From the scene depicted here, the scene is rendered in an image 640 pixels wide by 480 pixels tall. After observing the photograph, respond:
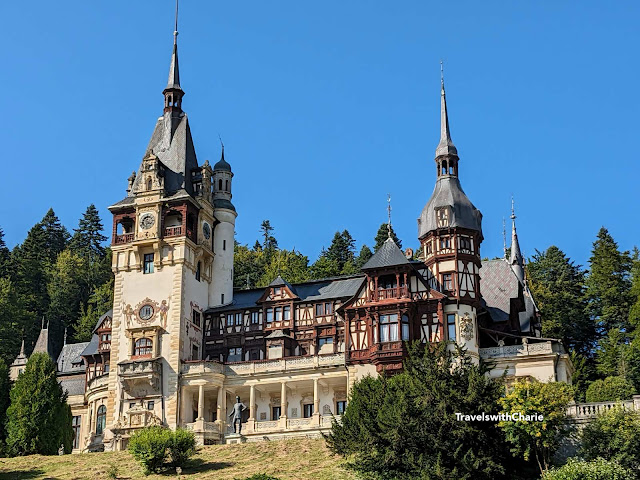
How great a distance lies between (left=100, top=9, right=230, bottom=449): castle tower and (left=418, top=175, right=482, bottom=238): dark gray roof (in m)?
16.7

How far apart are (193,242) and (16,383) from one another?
1595 centimetres

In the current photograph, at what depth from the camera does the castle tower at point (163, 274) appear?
68.2m

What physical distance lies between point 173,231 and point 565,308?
36157 mm

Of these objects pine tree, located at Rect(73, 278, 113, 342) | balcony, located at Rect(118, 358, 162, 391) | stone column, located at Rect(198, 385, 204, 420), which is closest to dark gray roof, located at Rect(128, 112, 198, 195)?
balcony, located at Rect(118, 358, 162, 391)

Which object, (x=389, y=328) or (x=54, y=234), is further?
(x=54, y=234)

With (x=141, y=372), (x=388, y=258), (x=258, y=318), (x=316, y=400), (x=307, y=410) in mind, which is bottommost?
(x=307, y=410)

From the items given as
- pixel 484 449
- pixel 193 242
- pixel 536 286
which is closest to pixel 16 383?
pixel 193 242

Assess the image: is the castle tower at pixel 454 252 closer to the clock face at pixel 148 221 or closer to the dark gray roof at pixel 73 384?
the clock face at pixel 148 221

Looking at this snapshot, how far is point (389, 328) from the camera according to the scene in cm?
6312

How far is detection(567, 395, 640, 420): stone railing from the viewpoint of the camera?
162 feet

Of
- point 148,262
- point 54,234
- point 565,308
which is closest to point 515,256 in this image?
point 565,308

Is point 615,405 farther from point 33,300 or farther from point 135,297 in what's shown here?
point 33,300

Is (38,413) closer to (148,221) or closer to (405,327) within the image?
(148,221)

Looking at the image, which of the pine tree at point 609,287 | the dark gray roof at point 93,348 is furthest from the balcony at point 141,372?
the pine tree at point 609,287
